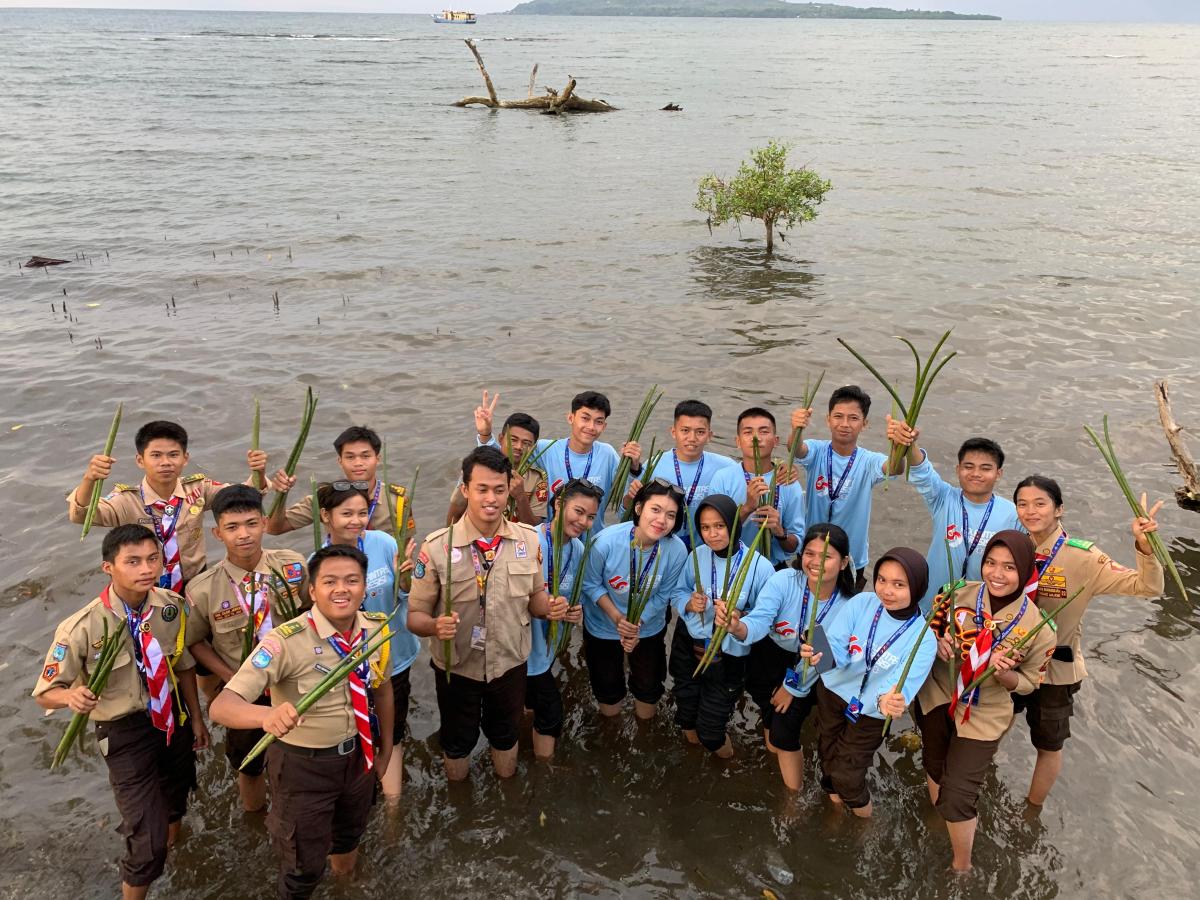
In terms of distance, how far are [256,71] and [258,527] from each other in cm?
6112

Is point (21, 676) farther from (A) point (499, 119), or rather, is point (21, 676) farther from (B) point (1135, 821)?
(A) point (499, 119)

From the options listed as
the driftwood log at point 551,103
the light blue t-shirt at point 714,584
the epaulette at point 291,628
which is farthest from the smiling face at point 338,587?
the driftwood log at point 551,103

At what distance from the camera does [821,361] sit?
12227mm

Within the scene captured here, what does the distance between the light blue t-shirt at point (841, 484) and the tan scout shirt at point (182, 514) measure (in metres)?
3.96

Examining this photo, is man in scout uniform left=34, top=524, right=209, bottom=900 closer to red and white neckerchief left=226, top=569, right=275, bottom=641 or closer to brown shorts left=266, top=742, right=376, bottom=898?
red and white neckerchief left=226, top=569, right=275, bottom=641

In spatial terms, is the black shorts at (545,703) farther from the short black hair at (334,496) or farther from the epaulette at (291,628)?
the epaulette at (291,628)

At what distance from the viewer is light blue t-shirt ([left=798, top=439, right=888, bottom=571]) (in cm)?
577

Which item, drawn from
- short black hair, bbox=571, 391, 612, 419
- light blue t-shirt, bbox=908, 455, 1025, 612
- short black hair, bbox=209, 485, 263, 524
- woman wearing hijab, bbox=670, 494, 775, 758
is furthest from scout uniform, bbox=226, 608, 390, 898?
light blue t-shirt, bbox=908, 455, 1025, 612

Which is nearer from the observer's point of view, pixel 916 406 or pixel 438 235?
pixel 916 406

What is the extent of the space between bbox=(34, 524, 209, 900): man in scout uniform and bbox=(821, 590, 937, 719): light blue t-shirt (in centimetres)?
336

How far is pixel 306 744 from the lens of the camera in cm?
378

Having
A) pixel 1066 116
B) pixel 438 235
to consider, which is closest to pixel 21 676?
pixel 438 235

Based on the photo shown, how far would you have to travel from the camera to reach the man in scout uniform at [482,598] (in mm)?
4398

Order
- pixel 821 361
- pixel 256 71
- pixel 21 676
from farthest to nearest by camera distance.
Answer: pixel 256 71 → pixel 821 361 → pixel 21 676
